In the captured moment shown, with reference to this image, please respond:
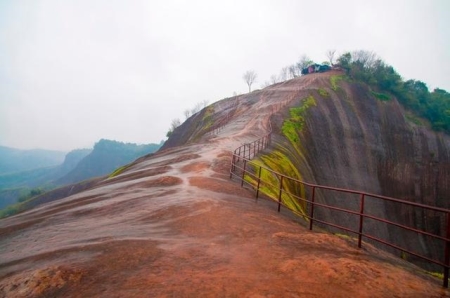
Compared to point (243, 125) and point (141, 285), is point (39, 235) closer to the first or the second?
point (141, 285)

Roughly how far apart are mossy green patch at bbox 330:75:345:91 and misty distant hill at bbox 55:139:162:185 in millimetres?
128956

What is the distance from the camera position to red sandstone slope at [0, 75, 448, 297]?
16.6ft

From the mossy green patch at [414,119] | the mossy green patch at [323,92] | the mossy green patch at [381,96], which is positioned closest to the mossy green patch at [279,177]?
the mossy green patch at [323,92]

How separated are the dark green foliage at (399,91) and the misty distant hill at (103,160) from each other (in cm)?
13106

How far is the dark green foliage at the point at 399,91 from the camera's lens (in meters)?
50.0

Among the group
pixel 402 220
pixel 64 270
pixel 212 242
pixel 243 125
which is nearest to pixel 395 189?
pixel 402 220

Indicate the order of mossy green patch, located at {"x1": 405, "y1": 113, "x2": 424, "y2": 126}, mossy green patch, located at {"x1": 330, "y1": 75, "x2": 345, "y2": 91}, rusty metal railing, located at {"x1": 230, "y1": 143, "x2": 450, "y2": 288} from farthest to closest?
mossy green patch, located at {"x1": 330, "y1": 75, "x2": 345, "y2": 91} < mossy green patch, located at {"x1": 405, "y1": 113, "x2": 424, "y2": 126} < rusty metal railing, located at {"x1": 230, "y1": 143, "x2": 450, "y2": 288}

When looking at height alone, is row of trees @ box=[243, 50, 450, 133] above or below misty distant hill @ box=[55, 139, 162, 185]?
above

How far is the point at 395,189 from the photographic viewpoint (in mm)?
40125

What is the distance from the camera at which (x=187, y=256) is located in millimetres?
6305

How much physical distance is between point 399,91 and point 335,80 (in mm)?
11210

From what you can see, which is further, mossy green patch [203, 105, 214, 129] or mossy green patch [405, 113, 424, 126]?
mossy green patch [203, 105, 214, 129]

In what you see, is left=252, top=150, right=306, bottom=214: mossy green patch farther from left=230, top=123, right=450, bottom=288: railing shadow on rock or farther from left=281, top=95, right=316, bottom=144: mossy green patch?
left=281, top=95, right=316, bottom=144: mossy green patch

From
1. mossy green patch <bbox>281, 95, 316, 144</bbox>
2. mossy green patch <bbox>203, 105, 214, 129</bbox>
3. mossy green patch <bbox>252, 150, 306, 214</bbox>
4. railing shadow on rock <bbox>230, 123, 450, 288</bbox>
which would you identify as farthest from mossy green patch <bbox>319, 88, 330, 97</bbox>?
mossy green patch <bbox>252, 150, 306, 214</bbox>
